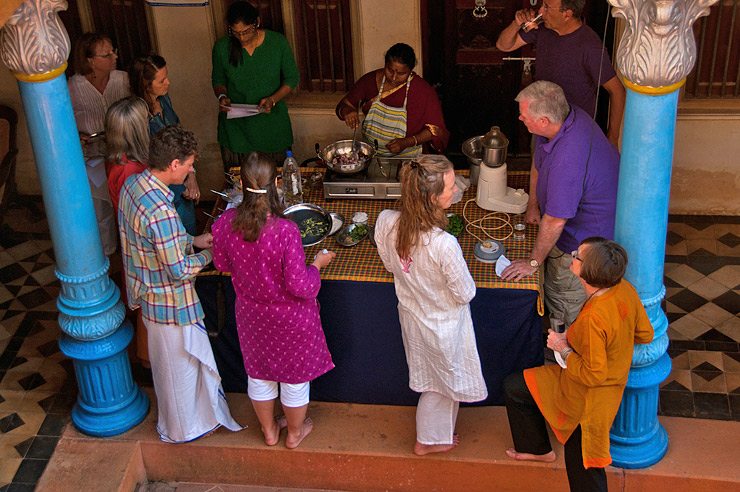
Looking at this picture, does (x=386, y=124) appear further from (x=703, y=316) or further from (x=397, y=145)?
(x=703, y=316)

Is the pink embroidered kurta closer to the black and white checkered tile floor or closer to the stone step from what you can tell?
the stone step

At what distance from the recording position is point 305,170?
20.5 ft

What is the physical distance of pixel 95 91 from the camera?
635 centimetres

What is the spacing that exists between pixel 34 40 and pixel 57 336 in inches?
105

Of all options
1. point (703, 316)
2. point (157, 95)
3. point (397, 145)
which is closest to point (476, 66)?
point (397, 145)

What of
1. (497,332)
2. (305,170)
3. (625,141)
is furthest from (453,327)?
(305,170)

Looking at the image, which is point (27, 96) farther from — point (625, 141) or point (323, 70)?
point (323, 70)

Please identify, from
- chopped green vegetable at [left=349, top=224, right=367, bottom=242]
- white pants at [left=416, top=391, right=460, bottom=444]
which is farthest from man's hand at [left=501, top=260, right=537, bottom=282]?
chopped green vegetable at [left=349, top=224, right=367, bottom=242]

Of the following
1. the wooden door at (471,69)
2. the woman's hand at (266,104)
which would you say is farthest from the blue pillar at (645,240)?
the wooden door at (471,69)

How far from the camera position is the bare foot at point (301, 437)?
17.5 feet

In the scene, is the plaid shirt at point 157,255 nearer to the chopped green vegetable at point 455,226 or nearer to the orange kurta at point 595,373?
the chopped green vegetable at point 455,226

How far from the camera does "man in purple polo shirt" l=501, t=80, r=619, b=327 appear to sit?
16.5 feet

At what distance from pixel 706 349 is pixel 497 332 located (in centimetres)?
166

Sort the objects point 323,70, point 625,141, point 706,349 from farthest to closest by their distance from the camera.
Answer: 1. point 323,70
2. point 706,349
3. point 625,141
